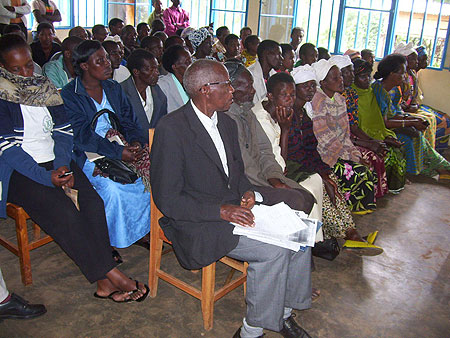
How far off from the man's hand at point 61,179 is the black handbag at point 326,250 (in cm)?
173

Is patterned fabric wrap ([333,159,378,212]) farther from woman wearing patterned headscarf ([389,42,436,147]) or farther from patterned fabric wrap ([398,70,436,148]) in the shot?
woman wearing patterned headscarf ([389,42,436,147])

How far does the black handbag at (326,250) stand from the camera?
10.1 ft

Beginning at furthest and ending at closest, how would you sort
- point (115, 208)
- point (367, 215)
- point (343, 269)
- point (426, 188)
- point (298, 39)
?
point (298, 39), point (426, 188), point (367, 215), point (343, 269), point (115, 208)

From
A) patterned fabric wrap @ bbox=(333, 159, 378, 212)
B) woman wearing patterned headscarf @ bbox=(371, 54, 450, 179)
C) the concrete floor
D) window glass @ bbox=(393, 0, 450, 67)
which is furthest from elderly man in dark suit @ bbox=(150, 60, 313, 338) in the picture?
window glass @ bbox=(393, 0, 450, 67)

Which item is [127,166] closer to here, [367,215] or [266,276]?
[266,276]

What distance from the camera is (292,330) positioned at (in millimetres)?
2197

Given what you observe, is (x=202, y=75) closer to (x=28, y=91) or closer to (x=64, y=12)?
(x=28, y=91)

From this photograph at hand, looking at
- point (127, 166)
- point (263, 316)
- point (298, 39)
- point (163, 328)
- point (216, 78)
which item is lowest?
point (163, 328)

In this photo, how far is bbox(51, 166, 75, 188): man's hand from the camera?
2.42 m

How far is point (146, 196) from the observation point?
9.29 feet

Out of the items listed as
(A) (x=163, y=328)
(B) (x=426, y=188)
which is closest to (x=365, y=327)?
(A) (x=163, y=328)

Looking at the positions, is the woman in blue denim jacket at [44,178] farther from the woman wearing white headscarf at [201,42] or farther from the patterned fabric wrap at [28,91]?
the woman wearing white headscarf at [201,42]

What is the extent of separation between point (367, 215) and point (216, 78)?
2.38 m

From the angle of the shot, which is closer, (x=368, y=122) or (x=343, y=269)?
(x=343, y=269)
